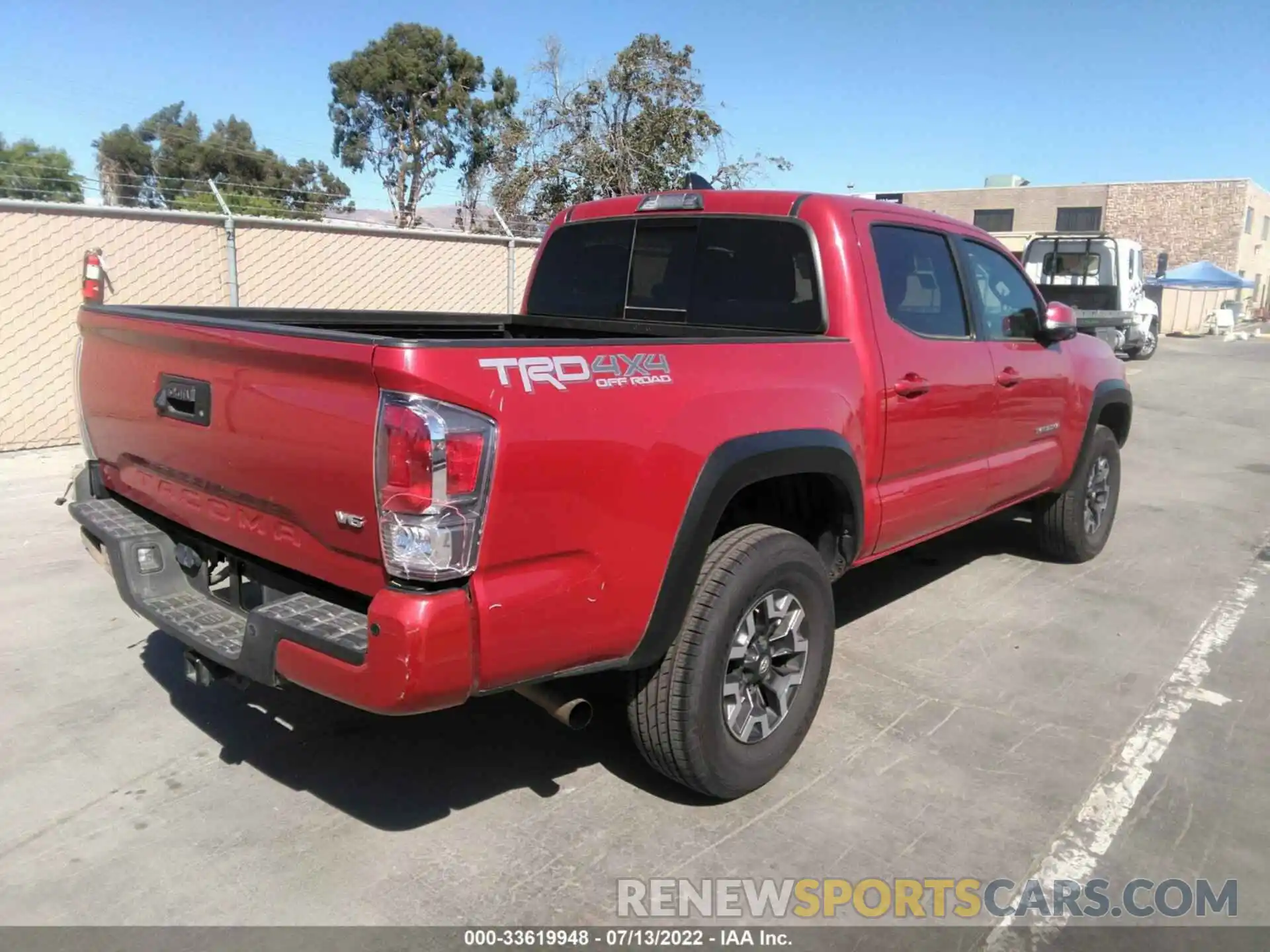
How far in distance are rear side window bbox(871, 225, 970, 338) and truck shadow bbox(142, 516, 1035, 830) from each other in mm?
1998

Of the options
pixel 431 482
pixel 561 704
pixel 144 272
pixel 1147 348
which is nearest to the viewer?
pixel 431 482

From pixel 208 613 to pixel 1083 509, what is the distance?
5.06m

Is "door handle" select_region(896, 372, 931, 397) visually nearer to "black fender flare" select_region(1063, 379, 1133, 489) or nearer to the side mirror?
the side mirror

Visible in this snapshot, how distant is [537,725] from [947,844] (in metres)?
1.58

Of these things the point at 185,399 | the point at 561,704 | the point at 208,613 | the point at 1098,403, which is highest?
the point at 185,399

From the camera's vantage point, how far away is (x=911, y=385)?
3.91 meters

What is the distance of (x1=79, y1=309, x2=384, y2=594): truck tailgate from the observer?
7.82 feet

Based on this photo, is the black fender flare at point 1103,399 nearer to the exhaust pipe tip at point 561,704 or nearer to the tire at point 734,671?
the tire at point 734,671

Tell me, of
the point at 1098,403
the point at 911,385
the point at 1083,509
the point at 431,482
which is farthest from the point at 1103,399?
the point at 431,482

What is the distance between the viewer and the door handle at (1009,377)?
4.62 meters

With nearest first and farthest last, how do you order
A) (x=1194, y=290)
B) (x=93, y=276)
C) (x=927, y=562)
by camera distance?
(x=927, y=562) < (x=93, y=276) < (x=1194, y=290)

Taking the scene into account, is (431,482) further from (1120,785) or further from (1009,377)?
(1009,377)

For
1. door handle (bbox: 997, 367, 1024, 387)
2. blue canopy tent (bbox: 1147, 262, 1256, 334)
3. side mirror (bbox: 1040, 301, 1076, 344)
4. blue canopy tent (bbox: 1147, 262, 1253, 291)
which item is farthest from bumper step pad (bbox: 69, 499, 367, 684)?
blue canopy tent (bbox: 1147, 262, 1253, 291)

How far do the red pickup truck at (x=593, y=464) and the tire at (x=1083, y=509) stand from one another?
53.9 inches
